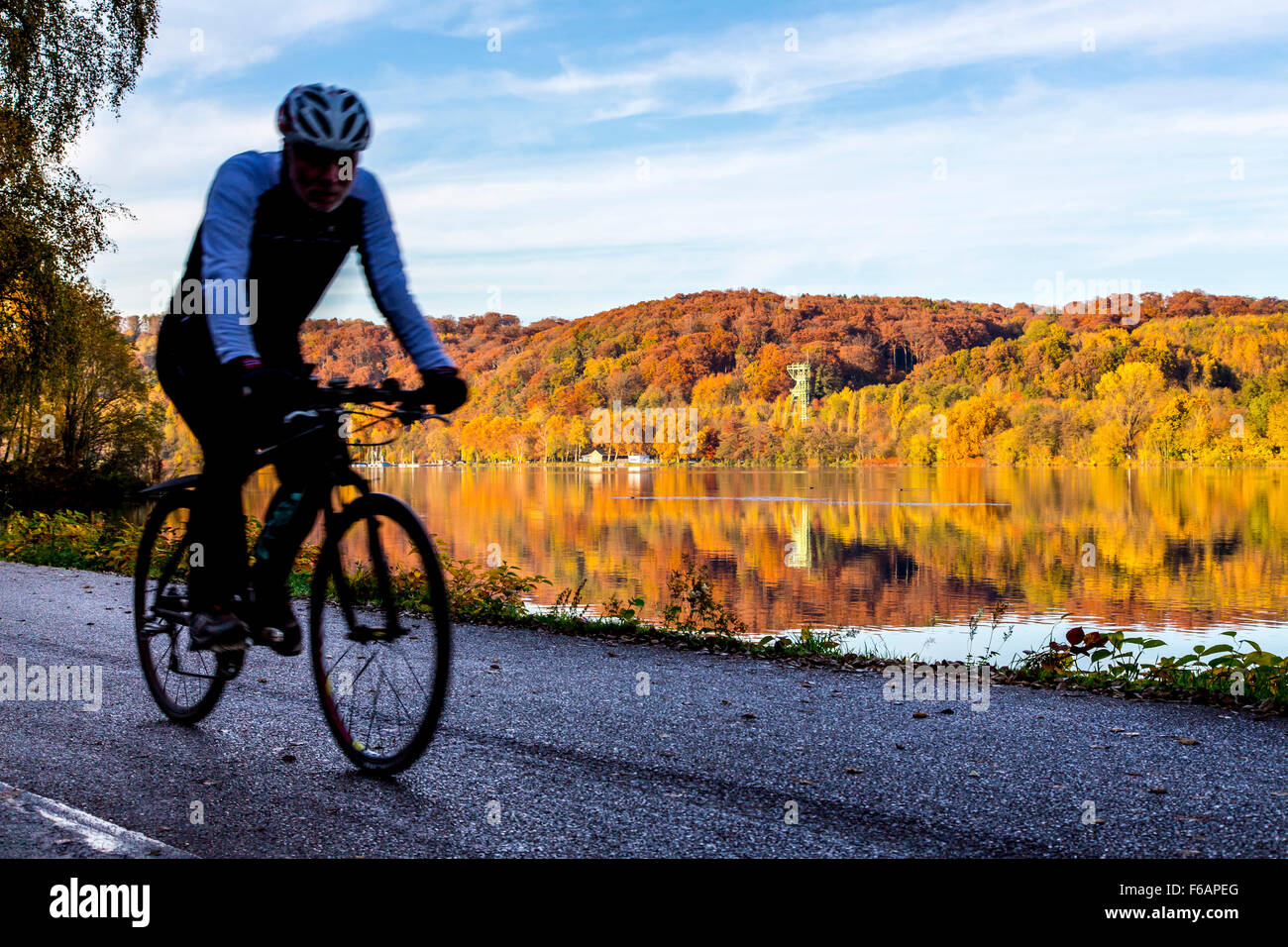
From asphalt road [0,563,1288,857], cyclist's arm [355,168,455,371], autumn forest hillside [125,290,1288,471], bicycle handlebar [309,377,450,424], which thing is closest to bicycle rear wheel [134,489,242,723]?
asphalt road [0,563,1288,857]

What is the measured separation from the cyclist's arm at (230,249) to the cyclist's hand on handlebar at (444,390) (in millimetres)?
606

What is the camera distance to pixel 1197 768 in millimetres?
4223

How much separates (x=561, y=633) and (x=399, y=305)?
463 cm

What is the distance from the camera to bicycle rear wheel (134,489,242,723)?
472cm

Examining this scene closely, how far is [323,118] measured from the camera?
3580 mm

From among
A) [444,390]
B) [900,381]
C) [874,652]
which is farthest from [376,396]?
[900,381]

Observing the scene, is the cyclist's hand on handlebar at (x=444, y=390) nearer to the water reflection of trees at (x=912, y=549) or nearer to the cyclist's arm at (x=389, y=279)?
the cyclist's arm at (x=389, y=279)

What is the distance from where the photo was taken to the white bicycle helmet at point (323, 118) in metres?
3.57

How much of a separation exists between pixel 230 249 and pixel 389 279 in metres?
0.58

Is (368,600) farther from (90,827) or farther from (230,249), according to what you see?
(230,249)

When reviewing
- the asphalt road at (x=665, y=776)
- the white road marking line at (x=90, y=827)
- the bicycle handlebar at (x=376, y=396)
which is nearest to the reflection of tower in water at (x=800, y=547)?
the asphalt road at (x=665, y=776)

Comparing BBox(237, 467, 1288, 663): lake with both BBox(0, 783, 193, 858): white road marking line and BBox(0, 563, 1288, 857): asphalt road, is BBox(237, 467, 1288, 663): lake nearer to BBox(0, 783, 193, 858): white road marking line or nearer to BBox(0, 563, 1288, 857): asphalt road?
BBox(0, 563, 1288, 857): asphalt road

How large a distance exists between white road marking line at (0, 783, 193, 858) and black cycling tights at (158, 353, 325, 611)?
3.34 ft
